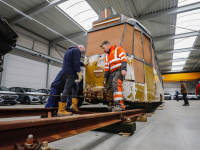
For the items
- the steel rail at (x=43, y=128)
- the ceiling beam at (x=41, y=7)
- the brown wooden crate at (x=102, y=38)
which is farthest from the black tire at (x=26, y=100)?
the steel rail at (x=43, y=128)

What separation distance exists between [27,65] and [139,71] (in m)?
12.1

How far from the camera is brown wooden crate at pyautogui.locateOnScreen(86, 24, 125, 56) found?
346 cm

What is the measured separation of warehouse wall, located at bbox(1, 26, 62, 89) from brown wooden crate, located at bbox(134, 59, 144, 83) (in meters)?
11.0

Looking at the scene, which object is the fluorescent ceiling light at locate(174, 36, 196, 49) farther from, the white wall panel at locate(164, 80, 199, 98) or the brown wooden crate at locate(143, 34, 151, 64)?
the white wall panel at locate(164, 80, 199, 98)

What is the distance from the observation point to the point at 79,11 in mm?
9094

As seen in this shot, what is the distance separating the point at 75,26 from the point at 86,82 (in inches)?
365

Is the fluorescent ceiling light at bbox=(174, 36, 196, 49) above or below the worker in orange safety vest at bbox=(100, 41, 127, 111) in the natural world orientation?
above

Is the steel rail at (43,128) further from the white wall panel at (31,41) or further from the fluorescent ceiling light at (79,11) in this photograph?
the white wall panel at (31,41)

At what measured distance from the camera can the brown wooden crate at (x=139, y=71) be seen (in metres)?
3.37

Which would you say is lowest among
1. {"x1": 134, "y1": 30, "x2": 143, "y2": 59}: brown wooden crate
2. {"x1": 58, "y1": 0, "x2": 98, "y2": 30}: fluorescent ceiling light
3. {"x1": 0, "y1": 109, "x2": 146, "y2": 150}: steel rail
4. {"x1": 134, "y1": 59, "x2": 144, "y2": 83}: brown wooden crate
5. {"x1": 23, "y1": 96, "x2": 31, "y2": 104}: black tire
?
{"x1": 23, "y1": 96, "x2": 31, "y2": 104}: black tire

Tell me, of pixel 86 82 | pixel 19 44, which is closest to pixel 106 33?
pixel 86 82

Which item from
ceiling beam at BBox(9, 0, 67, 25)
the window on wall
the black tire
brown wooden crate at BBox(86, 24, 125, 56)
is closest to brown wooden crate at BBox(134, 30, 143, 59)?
the window on wall

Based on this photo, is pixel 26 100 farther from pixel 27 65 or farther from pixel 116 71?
pixel 116 71

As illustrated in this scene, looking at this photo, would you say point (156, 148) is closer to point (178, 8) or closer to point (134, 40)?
point (134, 40)
